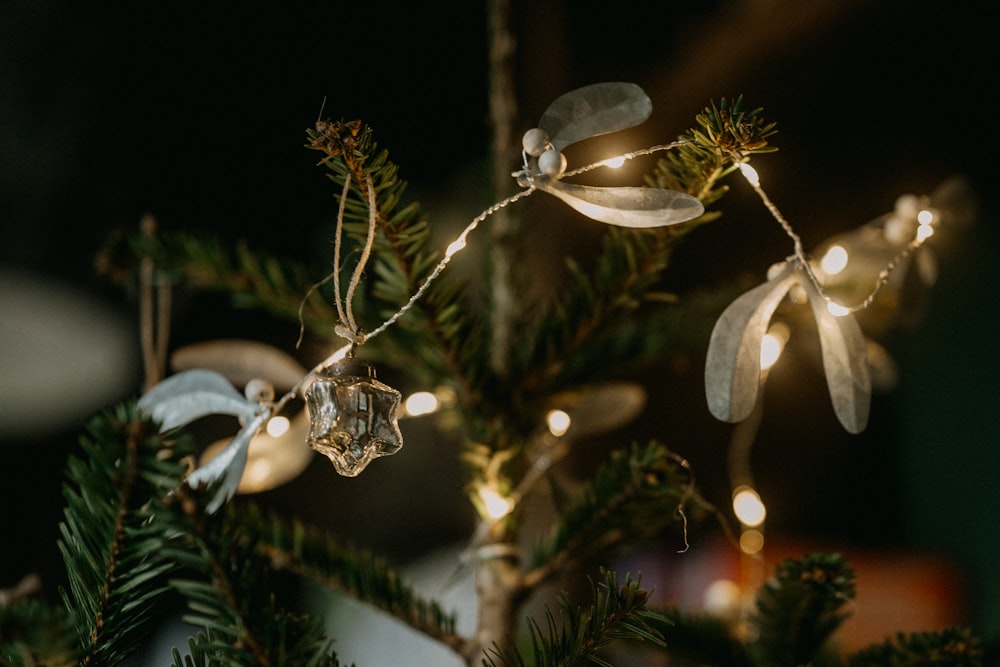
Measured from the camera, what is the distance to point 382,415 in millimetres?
373

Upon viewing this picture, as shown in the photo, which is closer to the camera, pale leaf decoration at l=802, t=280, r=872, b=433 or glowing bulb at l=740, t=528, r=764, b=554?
pale leaf decoration at l=802, t=280, r=872, b=433

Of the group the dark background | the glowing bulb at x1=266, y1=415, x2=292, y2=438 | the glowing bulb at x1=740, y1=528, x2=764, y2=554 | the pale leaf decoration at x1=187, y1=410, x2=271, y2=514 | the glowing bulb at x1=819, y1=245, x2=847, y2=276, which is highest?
the dark background

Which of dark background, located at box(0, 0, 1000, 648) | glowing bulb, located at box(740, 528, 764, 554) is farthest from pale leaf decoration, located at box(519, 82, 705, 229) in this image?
glowing bulb, located at box(740, 528, 764, 554)

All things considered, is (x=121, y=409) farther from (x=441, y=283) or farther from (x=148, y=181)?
(x=148, y=181)

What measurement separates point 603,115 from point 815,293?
15 cm

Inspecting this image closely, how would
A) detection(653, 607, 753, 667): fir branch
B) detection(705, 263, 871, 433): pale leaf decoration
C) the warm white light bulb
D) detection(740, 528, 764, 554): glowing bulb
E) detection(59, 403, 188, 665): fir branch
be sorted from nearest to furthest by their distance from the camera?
detection(59, 403, 188, 665): fir branch < detection(705, 263, 871, 433): pale leaf decoration < detection(653, 607, 753, 667): fir branch < the warm white light bulb < detection(740, 528, 764, 554): glowing bulb

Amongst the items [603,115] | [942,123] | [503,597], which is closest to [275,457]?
[503,597]

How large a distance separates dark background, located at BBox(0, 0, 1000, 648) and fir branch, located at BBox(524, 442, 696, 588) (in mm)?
429

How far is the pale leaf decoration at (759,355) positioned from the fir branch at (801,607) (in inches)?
3.0

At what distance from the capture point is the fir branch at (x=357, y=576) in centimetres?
46

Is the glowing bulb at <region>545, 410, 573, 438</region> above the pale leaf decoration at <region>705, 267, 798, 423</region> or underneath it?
above

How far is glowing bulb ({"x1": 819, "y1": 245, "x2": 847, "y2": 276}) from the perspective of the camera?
573mm

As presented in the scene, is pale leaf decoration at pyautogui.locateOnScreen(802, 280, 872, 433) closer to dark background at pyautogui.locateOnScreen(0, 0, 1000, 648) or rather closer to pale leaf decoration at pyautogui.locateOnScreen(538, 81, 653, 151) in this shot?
pale leaf decoration at pyautogui.locateOnScreen(538, 81, 653, 151)

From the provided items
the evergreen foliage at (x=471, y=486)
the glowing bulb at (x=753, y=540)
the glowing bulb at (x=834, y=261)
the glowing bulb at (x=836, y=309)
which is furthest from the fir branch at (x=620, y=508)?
the glowing bulb at (x=753, y=540)
